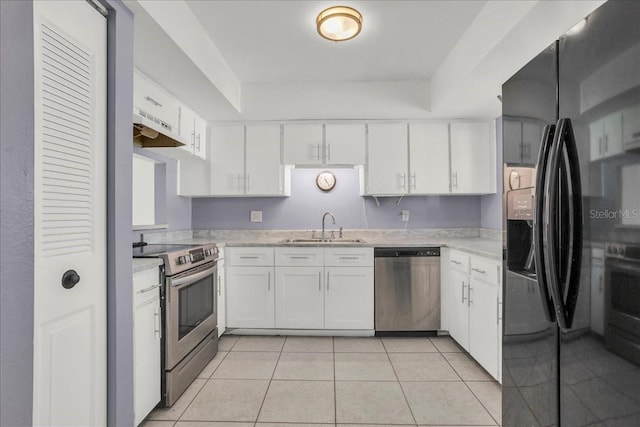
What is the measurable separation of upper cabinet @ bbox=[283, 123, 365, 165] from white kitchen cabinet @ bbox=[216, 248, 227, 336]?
48.0 inches

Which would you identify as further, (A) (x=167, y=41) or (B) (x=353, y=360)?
(B) (x=353, y=360)

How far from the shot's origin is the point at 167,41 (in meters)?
1.95

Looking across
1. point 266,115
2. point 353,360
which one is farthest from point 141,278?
point 266,115

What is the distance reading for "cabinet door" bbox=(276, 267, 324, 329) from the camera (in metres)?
3.20

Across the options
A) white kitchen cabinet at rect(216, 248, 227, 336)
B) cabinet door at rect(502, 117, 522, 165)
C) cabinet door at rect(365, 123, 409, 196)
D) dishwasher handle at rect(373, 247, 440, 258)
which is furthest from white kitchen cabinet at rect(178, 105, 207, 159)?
cabinet door at rect(502, 117, 522, 165)

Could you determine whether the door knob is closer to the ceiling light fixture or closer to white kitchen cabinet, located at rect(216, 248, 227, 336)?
white kitchen cabinet, located at rect(216, 248, 227, 336)

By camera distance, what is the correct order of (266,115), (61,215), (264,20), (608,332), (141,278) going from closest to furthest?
(608,332) → (61,215) → (141,278) → (264,20) → (266,115)

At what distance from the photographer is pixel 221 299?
10.3 feet

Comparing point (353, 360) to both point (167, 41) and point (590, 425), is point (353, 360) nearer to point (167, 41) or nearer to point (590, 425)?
point (590, 425)

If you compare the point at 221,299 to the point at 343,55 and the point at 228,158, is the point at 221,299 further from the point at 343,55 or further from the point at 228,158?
the point at 343,55

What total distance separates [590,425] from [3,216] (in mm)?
1781

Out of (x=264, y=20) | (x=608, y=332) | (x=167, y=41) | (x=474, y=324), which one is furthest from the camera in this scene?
(x=474, y=324)

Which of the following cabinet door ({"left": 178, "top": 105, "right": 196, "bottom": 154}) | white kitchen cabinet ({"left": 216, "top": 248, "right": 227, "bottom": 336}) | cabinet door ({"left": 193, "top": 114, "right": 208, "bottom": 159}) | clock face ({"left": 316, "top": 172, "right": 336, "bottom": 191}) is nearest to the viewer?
cabinet door ({"left": 178, "top": 105, "right": 196, "bottom": 154})

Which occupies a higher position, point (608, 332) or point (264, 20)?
point (264, 20)
